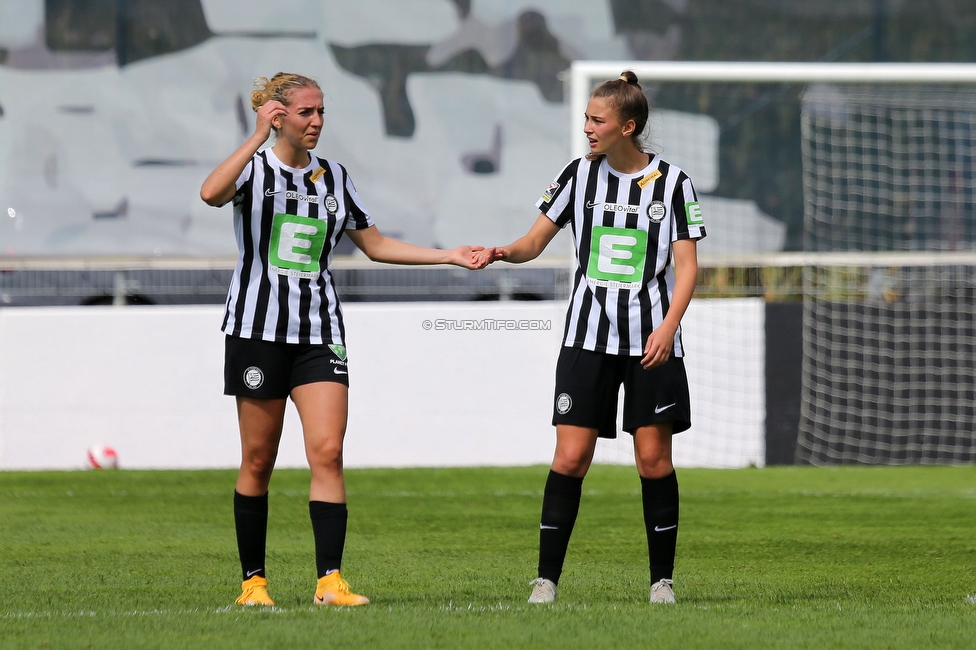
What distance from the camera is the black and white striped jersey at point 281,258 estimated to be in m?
3.88

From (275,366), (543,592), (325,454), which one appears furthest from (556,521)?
(275,366)

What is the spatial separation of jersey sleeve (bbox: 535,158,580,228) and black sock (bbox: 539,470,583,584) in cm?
81

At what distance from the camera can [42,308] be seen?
Answer: 376 inches

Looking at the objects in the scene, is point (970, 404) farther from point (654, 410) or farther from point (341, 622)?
point (341, 622)

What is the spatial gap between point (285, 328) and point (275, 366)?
118 mm

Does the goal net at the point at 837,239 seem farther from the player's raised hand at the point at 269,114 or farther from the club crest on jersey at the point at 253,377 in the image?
the club crest on jersey at the point at 253,377

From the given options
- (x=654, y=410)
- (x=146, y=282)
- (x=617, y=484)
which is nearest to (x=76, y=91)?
(x=146, y=282)

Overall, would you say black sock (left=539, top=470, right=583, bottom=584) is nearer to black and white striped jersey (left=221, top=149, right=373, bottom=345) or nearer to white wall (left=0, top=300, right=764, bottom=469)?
black and white striped jersey (left=221, top=149, right=373, bottom=345)

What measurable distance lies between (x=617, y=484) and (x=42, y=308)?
14.5 feet

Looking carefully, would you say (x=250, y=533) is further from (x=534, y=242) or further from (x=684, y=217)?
(x=684, y=217)

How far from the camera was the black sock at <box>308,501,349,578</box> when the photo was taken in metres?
3.83

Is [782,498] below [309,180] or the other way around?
below

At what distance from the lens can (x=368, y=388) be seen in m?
9.55

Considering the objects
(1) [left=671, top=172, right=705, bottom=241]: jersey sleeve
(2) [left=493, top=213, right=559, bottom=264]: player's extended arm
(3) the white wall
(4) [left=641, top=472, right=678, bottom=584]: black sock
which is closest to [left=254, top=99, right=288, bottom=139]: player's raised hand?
(2) [left=493, top=213, right=559, bottom=264]: player's extended arm
